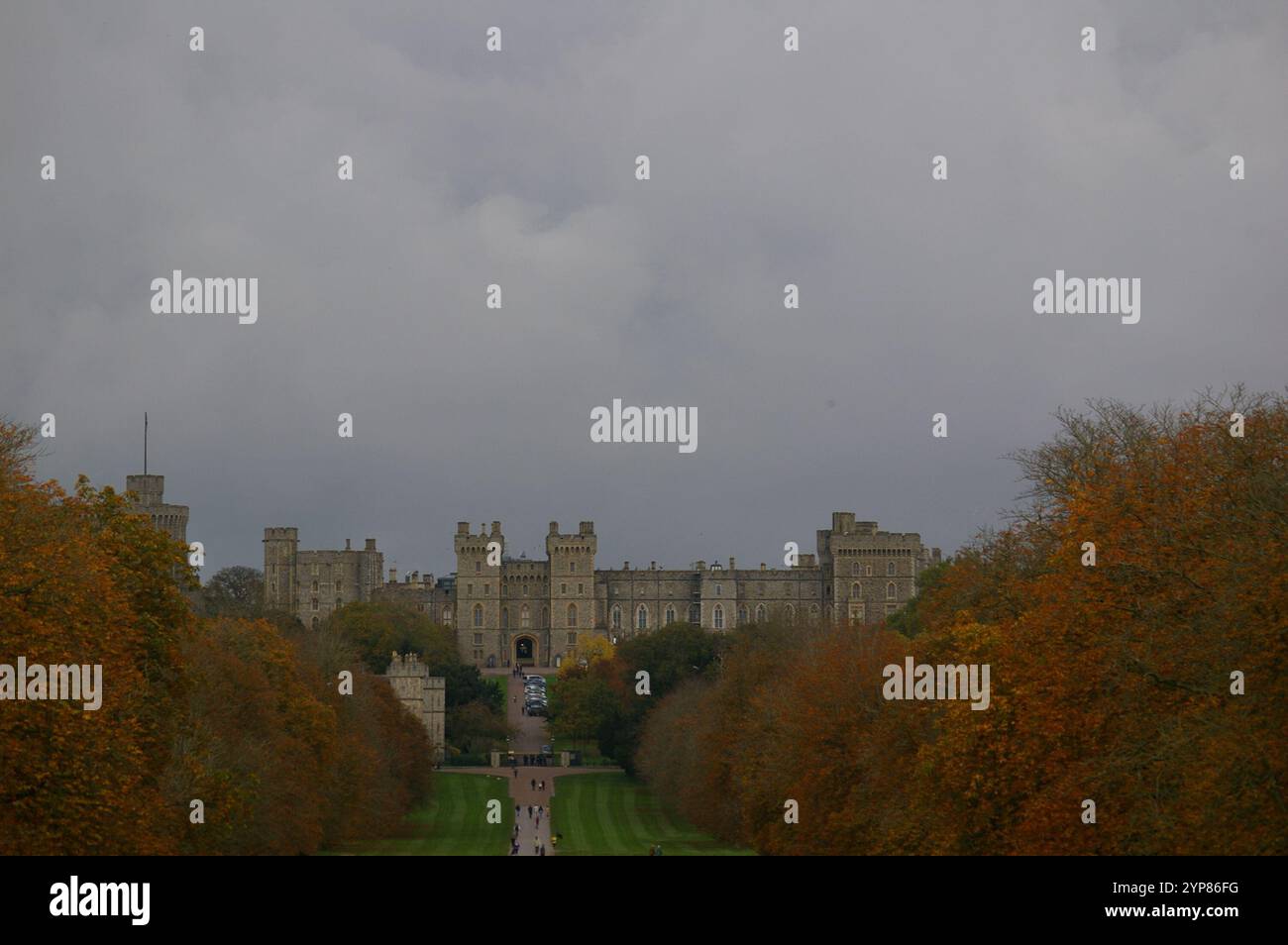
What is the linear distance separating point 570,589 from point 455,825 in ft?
237

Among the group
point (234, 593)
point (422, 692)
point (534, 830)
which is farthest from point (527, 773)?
point (234, 593)

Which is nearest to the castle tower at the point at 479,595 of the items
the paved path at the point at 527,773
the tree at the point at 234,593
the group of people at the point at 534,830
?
the paved path at the point at 527,773

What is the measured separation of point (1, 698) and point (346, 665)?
4147 centimetres

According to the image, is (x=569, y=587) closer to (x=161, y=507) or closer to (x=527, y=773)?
(x=161, y=507)

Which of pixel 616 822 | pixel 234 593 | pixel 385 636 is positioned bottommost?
pixel 616 822

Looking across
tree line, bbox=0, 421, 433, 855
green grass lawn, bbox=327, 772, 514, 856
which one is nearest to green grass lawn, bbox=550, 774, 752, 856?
green grass lawn, bbox=327, 772, 514, 856

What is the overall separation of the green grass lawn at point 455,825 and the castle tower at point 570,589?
2047 inches

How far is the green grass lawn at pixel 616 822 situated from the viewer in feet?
169

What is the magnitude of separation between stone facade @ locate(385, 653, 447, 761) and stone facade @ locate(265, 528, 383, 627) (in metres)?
46.7

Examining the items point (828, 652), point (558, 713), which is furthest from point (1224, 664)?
point (558, 713)

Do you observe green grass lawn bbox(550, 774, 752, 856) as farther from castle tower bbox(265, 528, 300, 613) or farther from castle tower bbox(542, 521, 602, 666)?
castle tower bbox(265, 528, 300, 613)

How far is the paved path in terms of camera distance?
2254 inches

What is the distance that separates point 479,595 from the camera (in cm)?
13475
